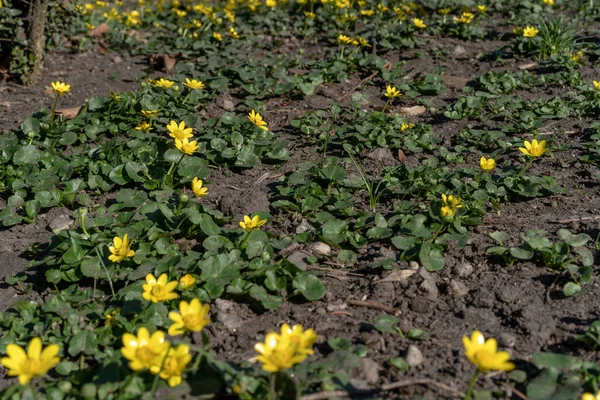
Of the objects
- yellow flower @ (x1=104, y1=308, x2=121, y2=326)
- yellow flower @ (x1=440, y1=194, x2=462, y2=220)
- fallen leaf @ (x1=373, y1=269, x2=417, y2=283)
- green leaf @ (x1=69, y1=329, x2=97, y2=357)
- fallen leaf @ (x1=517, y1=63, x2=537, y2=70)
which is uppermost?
yellow flower @ (x1=440, y1=194, x2=462, y2=220)

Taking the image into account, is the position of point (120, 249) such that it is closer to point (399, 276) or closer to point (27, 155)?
point (399, 276)

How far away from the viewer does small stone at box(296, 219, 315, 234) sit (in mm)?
3662

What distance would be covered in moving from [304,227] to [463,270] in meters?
0.87

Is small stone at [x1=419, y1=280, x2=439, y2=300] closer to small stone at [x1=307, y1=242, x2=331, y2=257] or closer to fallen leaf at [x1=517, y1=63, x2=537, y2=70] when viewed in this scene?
small stone at [x1=307, y1=242, x2=331, y2=257]

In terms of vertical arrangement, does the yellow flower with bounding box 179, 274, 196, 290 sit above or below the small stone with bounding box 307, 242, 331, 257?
above

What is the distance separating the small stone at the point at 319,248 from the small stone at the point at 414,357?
0.82 metres

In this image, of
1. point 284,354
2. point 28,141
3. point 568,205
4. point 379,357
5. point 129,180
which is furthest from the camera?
point 28,141

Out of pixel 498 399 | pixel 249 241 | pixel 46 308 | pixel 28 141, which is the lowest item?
pixel 28 141

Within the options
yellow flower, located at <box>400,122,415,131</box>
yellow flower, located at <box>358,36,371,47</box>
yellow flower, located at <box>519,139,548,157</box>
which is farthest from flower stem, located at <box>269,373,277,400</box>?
yellow flower, located at <box>358,36,371,47</box>

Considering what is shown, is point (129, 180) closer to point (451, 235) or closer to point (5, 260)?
point (5, 260)

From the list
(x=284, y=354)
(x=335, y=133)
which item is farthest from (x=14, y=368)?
(x=335, y=133)

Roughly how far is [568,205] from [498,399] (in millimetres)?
1680

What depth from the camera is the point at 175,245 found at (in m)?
3.40

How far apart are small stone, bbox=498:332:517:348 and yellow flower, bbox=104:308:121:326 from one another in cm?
155
